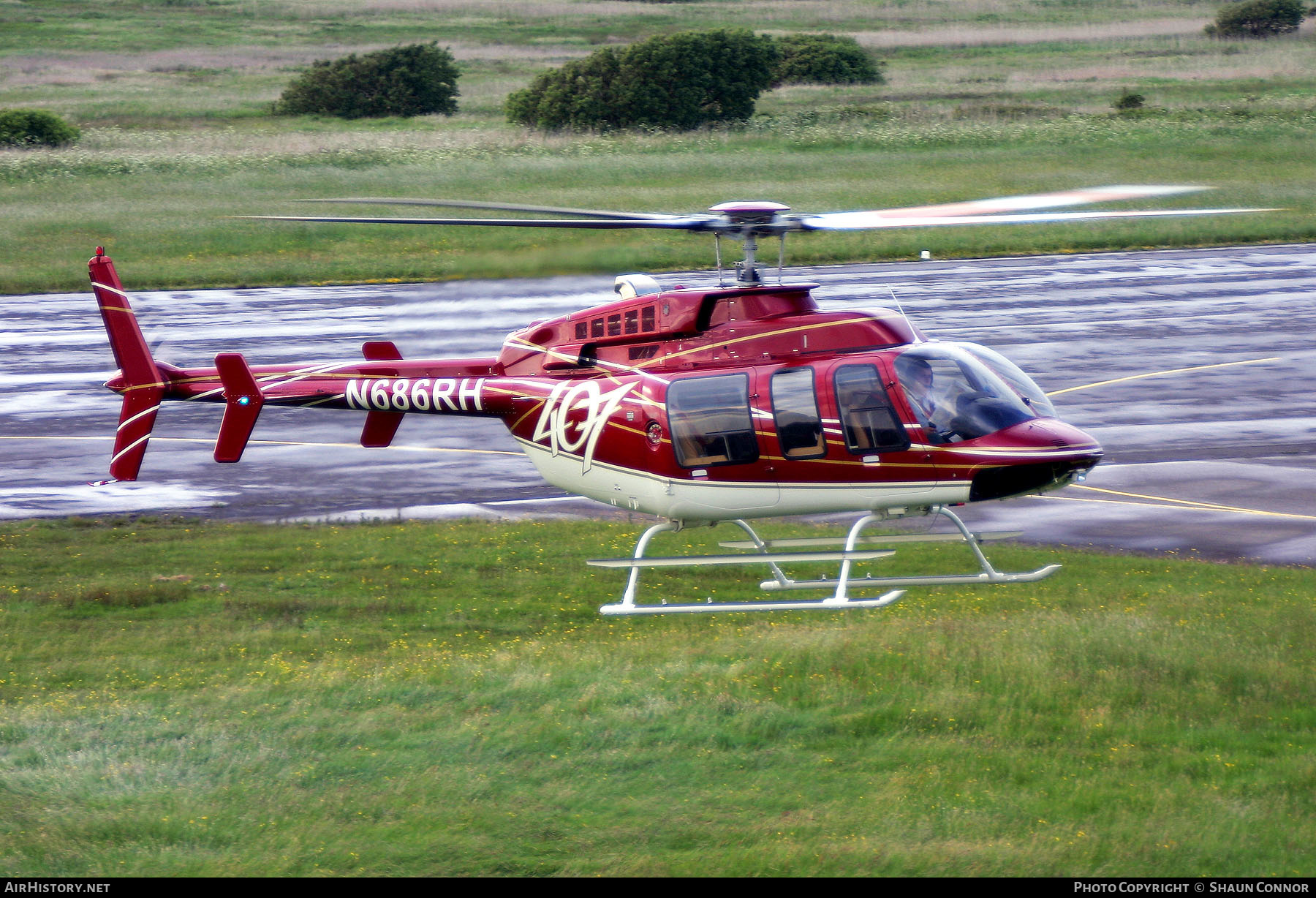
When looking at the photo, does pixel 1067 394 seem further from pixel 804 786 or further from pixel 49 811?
pixel 49 811

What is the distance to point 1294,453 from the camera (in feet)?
81.5

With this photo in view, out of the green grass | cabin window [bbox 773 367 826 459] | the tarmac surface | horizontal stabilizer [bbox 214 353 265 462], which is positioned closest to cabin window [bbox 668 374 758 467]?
cabin window [bbox 773 367 826 459]

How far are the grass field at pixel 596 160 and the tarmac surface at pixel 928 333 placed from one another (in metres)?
Answer: 3.09

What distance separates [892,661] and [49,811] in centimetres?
899

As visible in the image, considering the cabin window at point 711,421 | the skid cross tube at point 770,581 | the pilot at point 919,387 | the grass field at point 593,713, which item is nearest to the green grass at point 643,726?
the grass field at point 593,713

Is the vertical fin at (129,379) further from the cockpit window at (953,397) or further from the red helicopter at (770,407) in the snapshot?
the cockpit window at (953,397)

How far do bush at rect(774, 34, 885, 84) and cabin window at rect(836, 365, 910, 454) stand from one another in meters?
76.8

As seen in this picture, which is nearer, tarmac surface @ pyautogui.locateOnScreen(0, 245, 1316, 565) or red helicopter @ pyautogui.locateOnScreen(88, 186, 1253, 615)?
red helicopter @ pyautogui.locateOnScreen(88, 186, 1253, 615)

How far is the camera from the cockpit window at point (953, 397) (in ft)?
47.2

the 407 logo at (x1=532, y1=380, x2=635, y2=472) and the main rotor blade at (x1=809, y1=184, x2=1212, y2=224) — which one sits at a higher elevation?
the main rotor blade at (x1=809, y1=184, x2=1212, y2=224)

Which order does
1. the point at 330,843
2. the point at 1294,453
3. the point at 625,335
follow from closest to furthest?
the point at 330,843
the point at 625,335
the point at 1294,453

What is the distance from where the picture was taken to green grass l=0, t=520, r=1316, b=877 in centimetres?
1202

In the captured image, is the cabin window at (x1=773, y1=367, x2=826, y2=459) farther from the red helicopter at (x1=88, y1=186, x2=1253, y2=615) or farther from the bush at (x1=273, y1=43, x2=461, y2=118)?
the bush at (x1=273, y1=43, x2=461, y2=118)
